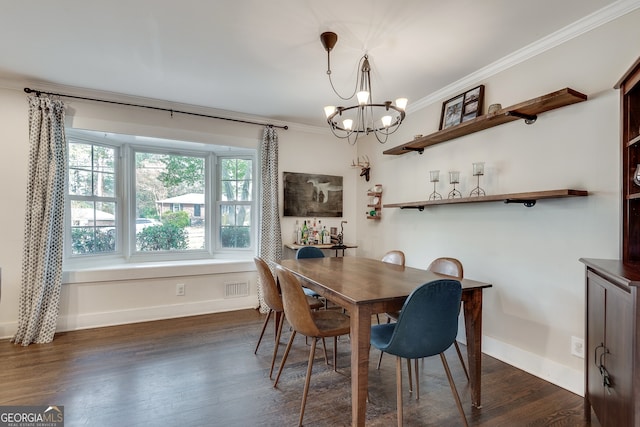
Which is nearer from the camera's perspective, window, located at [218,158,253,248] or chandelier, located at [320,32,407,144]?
chandelier, located at [320,32,407,144]

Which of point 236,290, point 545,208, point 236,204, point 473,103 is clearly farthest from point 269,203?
point 545,208

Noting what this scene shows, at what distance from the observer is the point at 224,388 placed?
215 centimetres

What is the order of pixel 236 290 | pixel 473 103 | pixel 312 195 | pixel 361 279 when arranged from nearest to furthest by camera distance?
pixel 361 279 → pixel 473 103 → pixel 236 290 → pixel 312 195

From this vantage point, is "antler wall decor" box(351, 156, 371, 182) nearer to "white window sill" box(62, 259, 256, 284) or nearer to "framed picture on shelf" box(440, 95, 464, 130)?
"framed picture on shelf" box(440, 95, 464, 130)

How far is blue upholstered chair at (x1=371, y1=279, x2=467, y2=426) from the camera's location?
1.55m

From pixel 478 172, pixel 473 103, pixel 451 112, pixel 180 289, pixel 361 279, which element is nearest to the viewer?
pixel 361 279

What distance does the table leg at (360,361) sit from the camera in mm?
1549

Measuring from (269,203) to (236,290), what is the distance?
1228 mm

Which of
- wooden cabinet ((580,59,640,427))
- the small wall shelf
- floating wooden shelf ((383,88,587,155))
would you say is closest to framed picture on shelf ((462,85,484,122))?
floating wooden shelf ((383,88,587,155))

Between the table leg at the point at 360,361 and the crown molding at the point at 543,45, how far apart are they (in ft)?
7.92

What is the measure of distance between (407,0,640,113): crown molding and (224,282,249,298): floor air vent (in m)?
3.24

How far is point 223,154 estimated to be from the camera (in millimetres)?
4348

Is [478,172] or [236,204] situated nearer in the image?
[478,172]

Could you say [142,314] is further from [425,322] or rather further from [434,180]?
[434,180]
